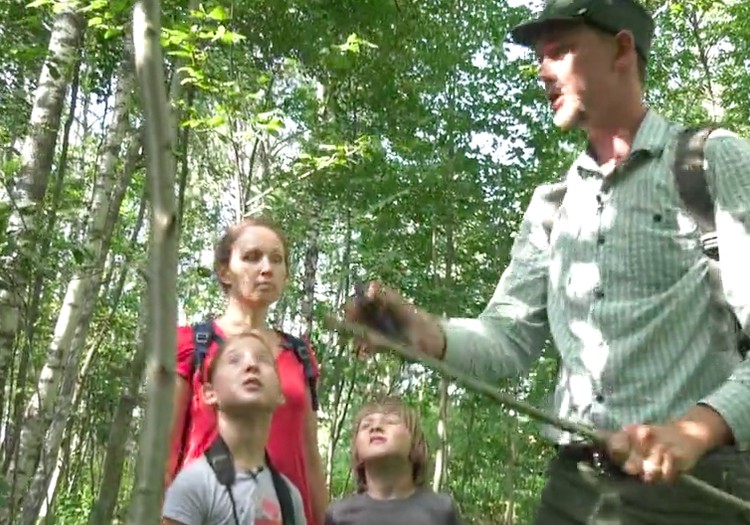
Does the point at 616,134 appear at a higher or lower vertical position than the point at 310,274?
lower

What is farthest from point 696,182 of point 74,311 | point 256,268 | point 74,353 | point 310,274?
point 310,274

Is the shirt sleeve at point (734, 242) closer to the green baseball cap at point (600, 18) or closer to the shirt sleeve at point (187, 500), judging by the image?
the green baseball cap at point (600, 18)

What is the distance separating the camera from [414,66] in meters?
10.9

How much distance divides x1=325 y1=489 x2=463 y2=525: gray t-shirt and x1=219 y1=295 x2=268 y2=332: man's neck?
67 cm

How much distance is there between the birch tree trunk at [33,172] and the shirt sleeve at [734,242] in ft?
12.2

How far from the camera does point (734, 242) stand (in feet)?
5.64

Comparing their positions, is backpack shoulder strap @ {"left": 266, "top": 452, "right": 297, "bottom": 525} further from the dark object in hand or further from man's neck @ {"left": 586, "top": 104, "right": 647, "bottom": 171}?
man's neck @ {"left": 586, "top": 104, "right": 647, "bottom": 171}

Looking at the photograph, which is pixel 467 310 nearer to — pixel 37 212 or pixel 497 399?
pixel 37 212

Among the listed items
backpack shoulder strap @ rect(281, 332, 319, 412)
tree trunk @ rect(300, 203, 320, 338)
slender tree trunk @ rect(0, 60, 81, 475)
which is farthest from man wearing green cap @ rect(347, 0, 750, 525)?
tree trunk @ rect(300, 203, 320, 338)

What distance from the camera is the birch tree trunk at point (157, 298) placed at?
90 cm

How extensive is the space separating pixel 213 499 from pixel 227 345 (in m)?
0.45

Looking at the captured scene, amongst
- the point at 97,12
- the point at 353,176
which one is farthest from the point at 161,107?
the point at 353,176

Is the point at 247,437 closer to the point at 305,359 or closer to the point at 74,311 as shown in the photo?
the point at 305,359

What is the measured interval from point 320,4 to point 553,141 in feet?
13.0
